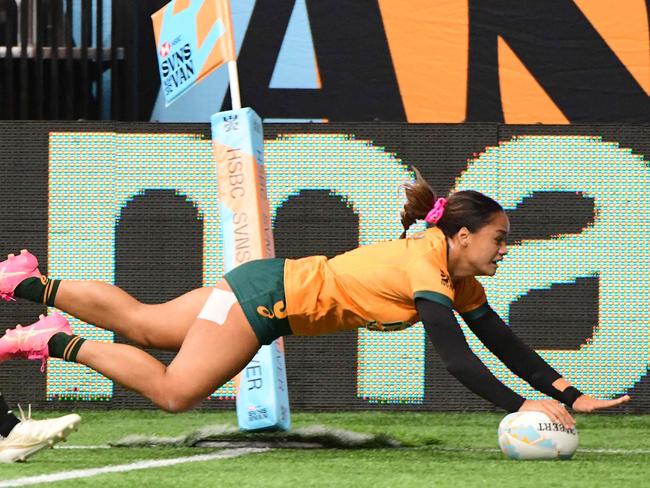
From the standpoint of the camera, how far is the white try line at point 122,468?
504 centimetres

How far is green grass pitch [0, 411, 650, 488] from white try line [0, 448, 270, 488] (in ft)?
0.20

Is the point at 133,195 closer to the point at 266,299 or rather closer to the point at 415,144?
the point at 415,144

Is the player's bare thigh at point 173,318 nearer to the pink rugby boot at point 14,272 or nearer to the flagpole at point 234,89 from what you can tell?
the pink rugby boot at point 14,272

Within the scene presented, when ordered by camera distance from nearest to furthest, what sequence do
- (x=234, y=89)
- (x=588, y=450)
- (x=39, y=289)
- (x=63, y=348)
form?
(x=63, y=348) < (x=39, y=289) < (x=588, y=450) < (x=234, y=89)

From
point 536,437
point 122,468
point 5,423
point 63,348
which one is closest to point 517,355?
point 536,437

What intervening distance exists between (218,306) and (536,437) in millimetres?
1509

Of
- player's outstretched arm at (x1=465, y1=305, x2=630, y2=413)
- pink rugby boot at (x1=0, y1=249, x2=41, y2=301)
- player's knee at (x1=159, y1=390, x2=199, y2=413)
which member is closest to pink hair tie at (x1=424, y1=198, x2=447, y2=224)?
player's outstretched arm at (x1=465, y1=305, x2=630, y2=413)

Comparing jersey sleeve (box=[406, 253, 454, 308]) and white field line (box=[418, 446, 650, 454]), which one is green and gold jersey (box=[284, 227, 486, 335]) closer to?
jersey sleeve (box=[406, 253, 454, 308])

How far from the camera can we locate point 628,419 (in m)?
8.09

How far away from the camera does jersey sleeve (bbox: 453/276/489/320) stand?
236 inches

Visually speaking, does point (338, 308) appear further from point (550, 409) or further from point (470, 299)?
point (550, 409)

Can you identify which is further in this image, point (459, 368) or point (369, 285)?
point (369, 285)

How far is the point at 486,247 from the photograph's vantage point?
18.5 ft

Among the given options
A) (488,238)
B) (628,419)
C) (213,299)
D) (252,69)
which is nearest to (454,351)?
(488,238)
